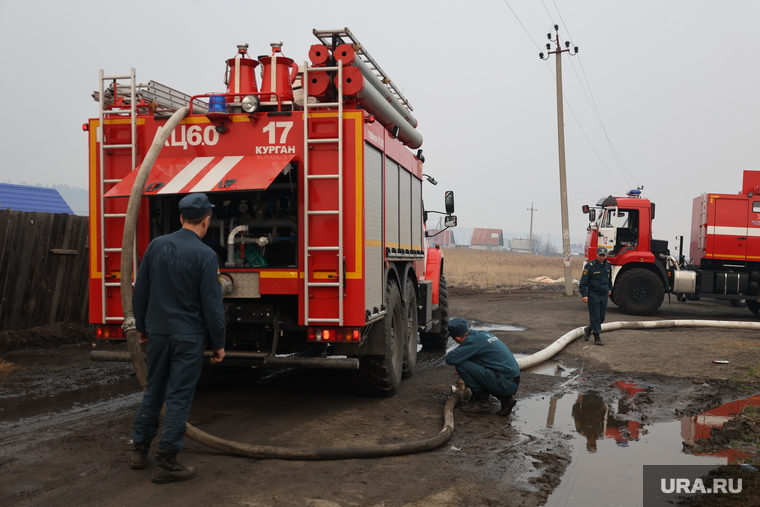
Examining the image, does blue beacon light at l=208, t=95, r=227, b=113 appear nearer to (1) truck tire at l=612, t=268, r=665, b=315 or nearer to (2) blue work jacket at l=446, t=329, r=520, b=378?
(2) blue work jacket at l=446, t=329, r=520, b=378

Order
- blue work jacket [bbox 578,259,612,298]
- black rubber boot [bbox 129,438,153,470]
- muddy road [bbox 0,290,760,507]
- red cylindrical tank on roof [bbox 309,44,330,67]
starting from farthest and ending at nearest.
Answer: blue work jacket [bbox 578,259,612,298] < red cylindrical tank on roof [bbox 309,44,330,67] < black rubber boot [bbox 129,438,153,470] < muddy road [bbox 0,290,760,507]

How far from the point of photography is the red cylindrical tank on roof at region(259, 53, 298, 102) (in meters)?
7.19

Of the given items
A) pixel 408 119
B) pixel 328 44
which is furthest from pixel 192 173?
pixel 408 119

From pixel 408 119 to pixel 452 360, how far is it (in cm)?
408

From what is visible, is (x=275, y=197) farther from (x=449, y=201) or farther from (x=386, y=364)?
(x=449, y=201)

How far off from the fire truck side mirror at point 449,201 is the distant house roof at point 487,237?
13335cm

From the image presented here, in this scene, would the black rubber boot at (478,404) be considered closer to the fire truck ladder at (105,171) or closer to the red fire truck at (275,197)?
the red fire truck at (275,197)

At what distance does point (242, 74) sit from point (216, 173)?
1.61m

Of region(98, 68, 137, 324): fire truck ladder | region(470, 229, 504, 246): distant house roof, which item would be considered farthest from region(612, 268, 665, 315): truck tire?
region(470, 229, 504, 246): distant house roof

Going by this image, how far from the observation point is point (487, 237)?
146 meters

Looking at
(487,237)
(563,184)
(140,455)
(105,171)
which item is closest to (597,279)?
(105,171)

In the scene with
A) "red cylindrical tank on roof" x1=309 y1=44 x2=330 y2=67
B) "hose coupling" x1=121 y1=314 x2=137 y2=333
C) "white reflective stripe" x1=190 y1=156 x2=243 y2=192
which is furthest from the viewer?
"red cylindrical tank on roof" x1=309 y1=44 x2=330 y2=67

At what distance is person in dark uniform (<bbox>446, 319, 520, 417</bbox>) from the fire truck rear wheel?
1.40m

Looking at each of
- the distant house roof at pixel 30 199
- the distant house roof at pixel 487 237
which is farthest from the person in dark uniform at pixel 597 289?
the distant house roof at pixel 487 237
